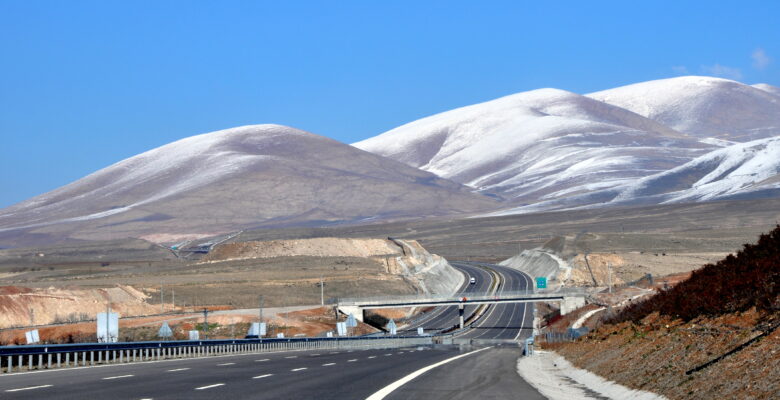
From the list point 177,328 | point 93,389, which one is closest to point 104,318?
point 93,389

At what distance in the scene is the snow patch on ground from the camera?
23717 millimetres

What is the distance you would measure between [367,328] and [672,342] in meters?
97.6

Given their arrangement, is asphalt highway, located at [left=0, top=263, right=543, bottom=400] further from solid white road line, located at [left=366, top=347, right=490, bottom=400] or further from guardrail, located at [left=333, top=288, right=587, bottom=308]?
guardrail, located at [left=333, top=288, right=587, bottom=308]

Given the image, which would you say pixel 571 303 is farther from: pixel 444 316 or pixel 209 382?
pixel 209 382

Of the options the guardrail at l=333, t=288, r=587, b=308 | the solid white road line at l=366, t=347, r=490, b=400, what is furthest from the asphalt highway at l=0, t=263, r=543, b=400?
the guardrail at l=333, t=288, r=587, b=308

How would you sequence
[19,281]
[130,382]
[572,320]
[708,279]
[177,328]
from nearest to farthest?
[130,382] → [708,279] → [177,328] → [572,320] → [19,281]

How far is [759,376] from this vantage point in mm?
18047

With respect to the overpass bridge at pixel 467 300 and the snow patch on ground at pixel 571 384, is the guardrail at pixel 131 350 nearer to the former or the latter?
the snow patch on ground at pixel 571 384

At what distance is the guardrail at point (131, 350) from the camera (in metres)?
35.4

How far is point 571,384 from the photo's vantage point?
Result: 2873cm

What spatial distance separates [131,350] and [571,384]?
23.5 meters

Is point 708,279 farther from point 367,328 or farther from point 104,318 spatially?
point 367,328

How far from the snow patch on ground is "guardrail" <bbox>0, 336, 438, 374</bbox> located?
50.0ft

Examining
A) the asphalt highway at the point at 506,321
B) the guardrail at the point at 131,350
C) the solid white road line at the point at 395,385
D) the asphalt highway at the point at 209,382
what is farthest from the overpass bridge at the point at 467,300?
the solid white road line at the point at 395,385
